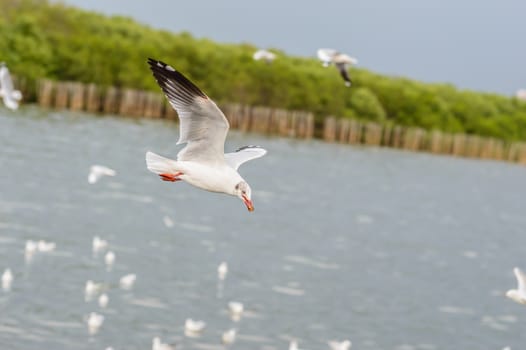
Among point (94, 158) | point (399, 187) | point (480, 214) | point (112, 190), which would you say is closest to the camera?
point (112, 190)

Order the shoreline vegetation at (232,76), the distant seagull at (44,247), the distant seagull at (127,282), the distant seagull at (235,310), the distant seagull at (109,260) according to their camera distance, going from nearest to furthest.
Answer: the distant seagull at (235,310), the distant seagull at (127,282), the distant seagull at (44,247), the distant seagull at (109,260), the shoreline vegetation at (232,76)

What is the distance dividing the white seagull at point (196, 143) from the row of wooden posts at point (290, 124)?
63.9m

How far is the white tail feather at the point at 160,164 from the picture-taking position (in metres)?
12.6

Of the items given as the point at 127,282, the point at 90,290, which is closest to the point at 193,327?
the point at 90,290

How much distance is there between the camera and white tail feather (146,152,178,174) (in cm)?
1255

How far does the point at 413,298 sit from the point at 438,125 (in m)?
80.3

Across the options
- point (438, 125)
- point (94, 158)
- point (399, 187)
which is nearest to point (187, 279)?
point (94, 158)

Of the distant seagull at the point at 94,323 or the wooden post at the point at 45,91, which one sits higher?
the distant seagull at the point at 94,323

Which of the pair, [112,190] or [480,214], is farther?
[480,214]

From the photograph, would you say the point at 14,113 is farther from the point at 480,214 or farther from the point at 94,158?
the point at 480,214

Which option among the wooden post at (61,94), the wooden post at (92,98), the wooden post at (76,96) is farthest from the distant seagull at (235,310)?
the wooden post at (92,98)

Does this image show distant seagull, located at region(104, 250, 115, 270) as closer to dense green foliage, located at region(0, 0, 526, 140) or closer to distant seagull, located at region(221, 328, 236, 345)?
distant seagull, located at region(221, 328, 236, 345)

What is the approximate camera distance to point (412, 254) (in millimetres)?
37938

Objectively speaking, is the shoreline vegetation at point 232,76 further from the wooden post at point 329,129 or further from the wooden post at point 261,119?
the wooden post at point 261,119
